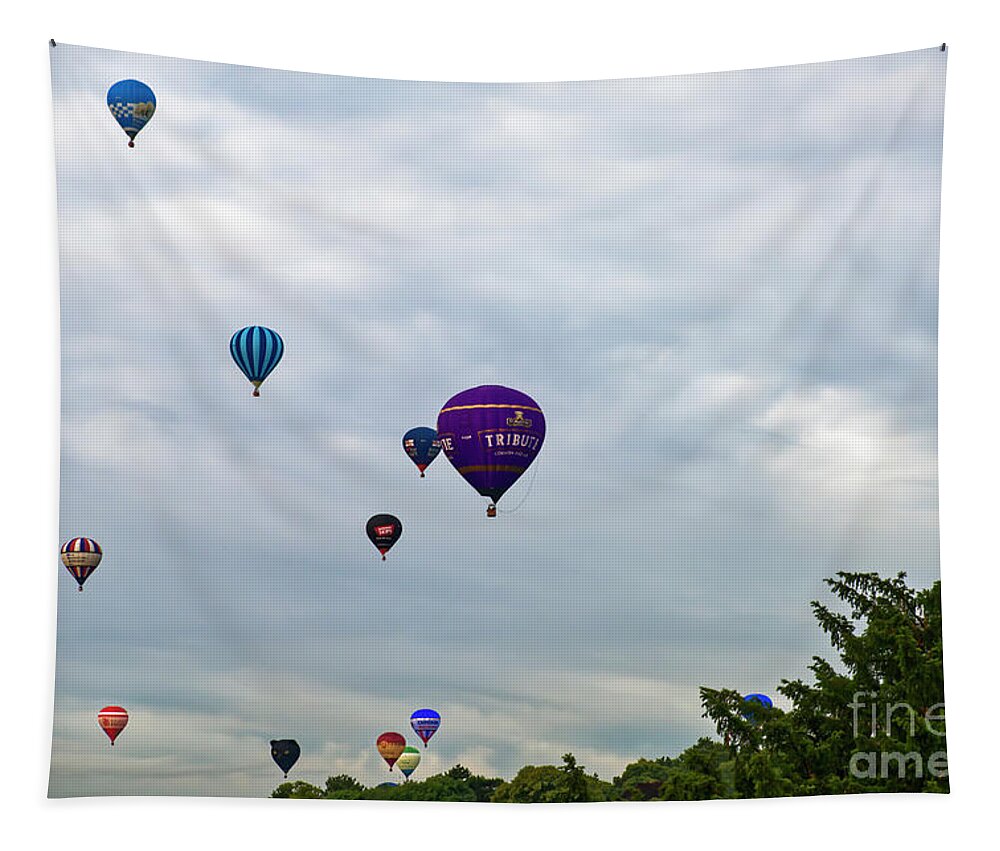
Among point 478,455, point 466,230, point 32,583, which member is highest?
point 466,230

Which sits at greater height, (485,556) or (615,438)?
(615,438)

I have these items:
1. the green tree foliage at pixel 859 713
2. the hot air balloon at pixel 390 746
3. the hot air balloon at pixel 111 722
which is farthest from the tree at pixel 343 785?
the green tree foliage at pixel 859 713

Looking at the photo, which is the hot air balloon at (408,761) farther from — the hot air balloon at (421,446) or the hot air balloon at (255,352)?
the hot air balloon at (255,352)

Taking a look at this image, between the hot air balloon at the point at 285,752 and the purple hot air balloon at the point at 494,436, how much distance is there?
874mm

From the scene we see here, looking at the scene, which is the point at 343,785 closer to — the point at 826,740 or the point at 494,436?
the point at 494,436

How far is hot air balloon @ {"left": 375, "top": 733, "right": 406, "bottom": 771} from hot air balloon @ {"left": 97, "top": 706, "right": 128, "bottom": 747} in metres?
0.70

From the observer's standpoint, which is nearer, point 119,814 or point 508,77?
point 119,814

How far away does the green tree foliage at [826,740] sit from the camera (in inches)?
145

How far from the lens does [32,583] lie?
3740 millimetres

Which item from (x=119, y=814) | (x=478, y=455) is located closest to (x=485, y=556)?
(x=478, y=455)

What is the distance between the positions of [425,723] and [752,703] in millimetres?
903

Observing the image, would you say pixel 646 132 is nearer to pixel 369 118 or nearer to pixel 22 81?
pixel 369 118

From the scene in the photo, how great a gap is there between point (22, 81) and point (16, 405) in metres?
0.92

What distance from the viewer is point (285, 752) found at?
3713 mm
